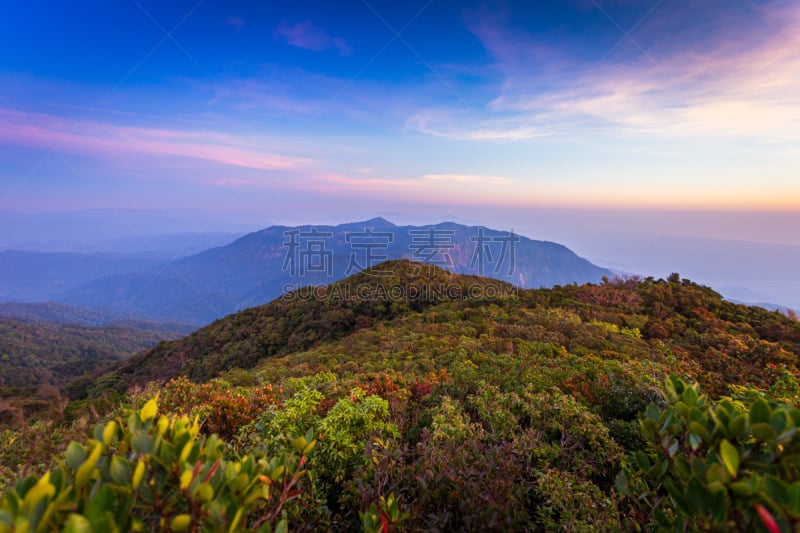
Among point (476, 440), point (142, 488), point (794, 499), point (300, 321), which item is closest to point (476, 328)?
point (476, 440)

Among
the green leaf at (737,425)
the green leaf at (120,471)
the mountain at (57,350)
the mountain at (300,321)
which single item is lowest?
the mountain at (57,350)

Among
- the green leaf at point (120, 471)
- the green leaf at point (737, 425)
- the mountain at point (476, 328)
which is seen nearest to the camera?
the green leaf at point (120, 471)

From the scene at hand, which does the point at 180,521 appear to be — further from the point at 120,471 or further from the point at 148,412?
the point at 148,412

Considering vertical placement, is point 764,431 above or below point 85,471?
above

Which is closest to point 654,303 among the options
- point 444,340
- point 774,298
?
point 444,340

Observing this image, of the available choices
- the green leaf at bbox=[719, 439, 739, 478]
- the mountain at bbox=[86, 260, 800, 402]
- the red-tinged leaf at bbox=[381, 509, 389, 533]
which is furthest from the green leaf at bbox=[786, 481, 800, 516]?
the mountain at bbox=[86, 260, 800, 402]

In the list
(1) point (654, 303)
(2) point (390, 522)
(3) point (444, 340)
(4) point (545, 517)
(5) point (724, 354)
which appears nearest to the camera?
(2) point (390, 522)

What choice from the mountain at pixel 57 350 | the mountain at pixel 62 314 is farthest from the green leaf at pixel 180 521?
the mountain at pixel 62 314

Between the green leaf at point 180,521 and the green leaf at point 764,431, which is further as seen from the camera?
the green leaf at point 764,431

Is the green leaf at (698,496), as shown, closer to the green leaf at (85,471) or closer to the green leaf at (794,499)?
the green leaf at (794,499)

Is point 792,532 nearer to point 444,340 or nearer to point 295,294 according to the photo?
point 444,340

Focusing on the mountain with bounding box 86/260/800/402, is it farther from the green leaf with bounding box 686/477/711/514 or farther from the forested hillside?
the green leaf with bounding box 686/477/711/514
